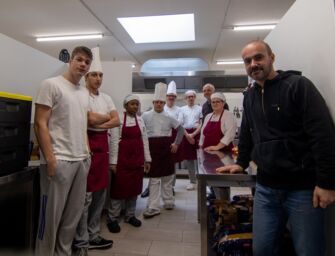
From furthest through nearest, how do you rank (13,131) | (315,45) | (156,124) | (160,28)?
(160,28), (156,124), (13,131), (315,45)

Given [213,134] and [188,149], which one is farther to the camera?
[188,149]

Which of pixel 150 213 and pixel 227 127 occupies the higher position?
pixel 227 127

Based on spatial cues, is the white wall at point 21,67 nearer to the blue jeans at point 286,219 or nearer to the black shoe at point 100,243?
the black shoe at point 100,243

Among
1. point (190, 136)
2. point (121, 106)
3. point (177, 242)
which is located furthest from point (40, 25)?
point (177, 242)

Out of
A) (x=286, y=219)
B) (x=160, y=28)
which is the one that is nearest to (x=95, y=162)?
(x=286, y=219)

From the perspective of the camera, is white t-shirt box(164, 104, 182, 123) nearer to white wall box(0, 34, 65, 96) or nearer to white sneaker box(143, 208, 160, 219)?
white sneaker box(143, 208, 160, 219)

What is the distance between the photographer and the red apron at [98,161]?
5.83ft

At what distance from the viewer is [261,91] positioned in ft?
3.67

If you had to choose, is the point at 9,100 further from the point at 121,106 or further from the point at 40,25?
the point at 40,25

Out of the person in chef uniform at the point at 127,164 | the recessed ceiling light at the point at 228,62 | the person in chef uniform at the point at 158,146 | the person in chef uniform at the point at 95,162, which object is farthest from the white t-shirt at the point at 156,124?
the recessed ceiling light at the point at 228,62

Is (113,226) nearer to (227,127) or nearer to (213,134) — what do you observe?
(213,134)

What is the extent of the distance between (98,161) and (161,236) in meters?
0.83

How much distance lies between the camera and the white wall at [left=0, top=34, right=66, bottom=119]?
5.45 ft

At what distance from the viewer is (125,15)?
134 inches
